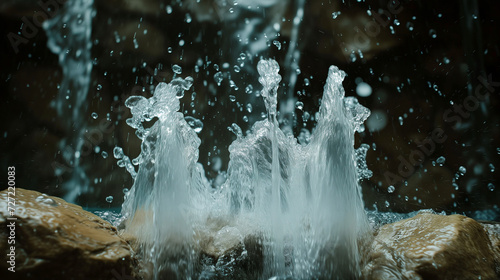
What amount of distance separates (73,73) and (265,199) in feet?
14.4

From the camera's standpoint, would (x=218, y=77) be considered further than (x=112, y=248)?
Yes

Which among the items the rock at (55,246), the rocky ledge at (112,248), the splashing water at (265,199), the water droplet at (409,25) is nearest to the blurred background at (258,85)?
the water droplet at (409,25)

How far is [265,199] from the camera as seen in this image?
249 centimetres

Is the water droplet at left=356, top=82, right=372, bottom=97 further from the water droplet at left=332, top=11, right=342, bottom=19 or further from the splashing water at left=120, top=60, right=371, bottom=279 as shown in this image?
the splashing water at left=120, top=60, right=371, bottom=279

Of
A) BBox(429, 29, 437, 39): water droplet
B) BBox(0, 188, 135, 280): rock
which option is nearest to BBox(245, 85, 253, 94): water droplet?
BBox(429, 29, 437, 39): water droplet

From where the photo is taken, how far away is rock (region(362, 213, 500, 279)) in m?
1.59

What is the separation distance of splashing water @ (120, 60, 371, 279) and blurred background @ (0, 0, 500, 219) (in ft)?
9.29

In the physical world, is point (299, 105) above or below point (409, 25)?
below

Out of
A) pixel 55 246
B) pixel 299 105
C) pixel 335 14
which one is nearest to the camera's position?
pixel 55 246

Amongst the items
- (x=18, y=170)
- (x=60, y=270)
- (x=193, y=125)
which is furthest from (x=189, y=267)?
(x=18, y=170)

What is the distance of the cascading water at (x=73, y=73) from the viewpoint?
4945mm

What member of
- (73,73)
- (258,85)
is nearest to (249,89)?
(258,85)

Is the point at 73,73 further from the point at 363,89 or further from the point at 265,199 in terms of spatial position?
the point at 363,89

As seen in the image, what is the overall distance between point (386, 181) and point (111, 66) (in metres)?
4.86
